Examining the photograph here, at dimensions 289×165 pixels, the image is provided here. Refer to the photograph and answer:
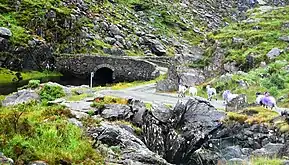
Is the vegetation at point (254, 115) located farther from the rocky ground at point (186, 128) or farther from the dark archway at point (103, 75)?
the dark archway at point (103, 75)

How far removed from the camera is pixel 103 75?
95.4 metres

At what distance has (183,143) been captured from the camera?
3625cm

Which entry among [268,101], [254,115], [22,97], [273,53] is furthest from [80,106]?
[273,53]

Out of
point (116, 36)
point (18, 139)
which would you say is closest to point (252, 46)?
point (116, 36)

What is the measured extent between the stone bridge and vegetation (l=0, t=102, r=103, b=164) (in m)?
57.4

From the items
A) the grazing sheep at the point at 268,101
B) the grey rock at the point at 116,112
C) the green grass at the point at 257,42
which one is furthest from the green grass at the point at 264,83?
the grey rock at the point at 116,112

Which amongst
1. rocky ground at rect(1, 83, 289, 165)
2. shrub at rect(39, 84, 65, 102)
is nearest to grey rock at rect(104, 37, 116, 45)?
shrub at rect(39, 84, 65, 102)

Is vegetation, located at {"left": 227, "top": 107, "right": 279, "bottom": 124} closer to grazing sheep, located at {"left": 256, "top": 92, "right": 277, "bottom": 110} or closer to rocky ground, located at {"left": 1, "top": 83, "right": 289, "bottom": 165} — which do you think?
rocky ground, located at {"left": 1, "top": 83, "right": 289, "bottom": 165}

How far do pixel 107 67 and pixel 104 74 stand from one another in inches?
316

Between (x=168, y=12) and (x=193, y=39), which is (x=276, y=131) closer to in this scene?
(x=193, y=39)

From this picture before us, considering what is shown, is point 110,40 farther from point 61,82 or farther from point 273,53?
point 273,53

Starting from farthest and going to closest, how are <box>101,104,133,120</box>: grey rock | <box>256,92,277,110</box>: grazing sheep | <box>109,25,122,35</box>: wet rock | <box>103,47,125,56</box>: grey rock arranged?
<box>109,25,122,35</box>: wet rock
<box>103,47,125,56</box>: grey rock
<box>256,92,277,110</box>: grazing sheep
<box>101,104,133,120</box>: grey rock

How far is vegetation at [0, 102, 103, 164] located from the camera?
60.6ft

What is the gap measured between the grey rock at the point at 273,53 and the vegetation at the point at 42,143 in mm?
39938
